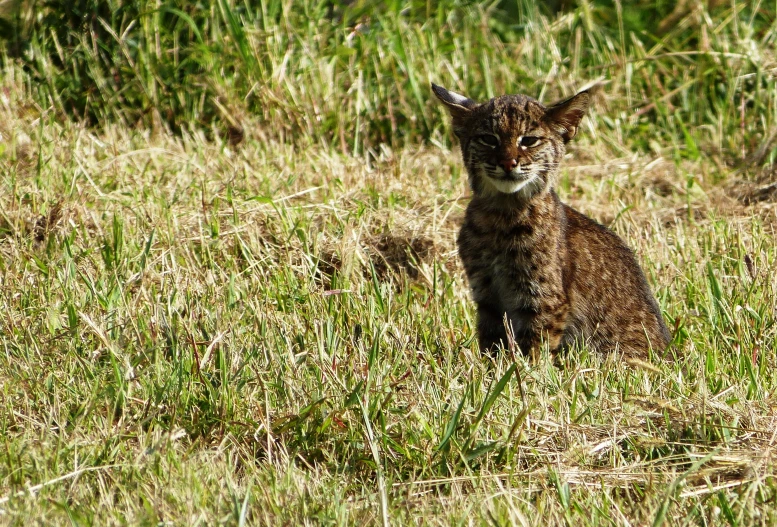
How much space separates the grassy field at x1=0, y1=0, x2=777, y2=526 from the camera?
11.3 ft

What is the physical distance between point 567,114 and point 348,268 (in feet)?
4.14

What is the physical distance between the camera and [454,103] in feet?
16.5

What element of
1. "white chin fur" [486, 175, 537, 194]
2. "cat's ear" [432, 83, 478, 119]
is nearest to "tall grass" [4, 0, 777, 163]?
"cat's ear" [432, 83, 478, 119]

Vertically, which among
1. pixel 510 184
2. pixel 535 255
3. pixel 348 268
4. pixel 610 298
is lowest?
pixel 610 298

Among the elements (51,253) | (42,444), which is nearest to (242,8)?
(51,253)

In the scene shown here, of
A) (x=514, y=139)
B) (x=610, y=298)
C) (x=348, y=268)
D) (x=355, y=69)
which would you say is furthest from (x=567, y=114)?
(x=355, y=69)

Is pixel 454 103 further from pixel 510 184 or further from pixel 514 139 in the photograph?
pixel 510 184

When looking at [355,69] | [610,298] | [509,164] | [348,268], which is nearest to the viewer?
[509,164]

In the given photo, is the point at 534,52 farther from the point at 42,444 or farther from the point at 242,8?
the point at 42,444

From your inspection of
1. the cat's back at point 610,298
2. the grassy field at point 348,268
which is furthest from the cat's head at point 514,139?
the grassy field at point 348,268

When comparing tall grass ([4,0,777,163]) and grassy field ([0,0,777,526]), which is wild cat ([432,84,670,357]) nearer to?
grassy field ([0,0,777,526])

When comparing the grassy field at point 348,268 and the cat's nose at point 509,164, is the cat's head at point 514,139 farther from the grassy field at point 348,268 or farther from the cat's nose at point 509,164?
A: the grassy field at point 348,268

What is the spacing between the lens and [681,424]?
12.2ft

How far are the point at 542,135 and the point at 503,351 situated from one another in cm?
103
